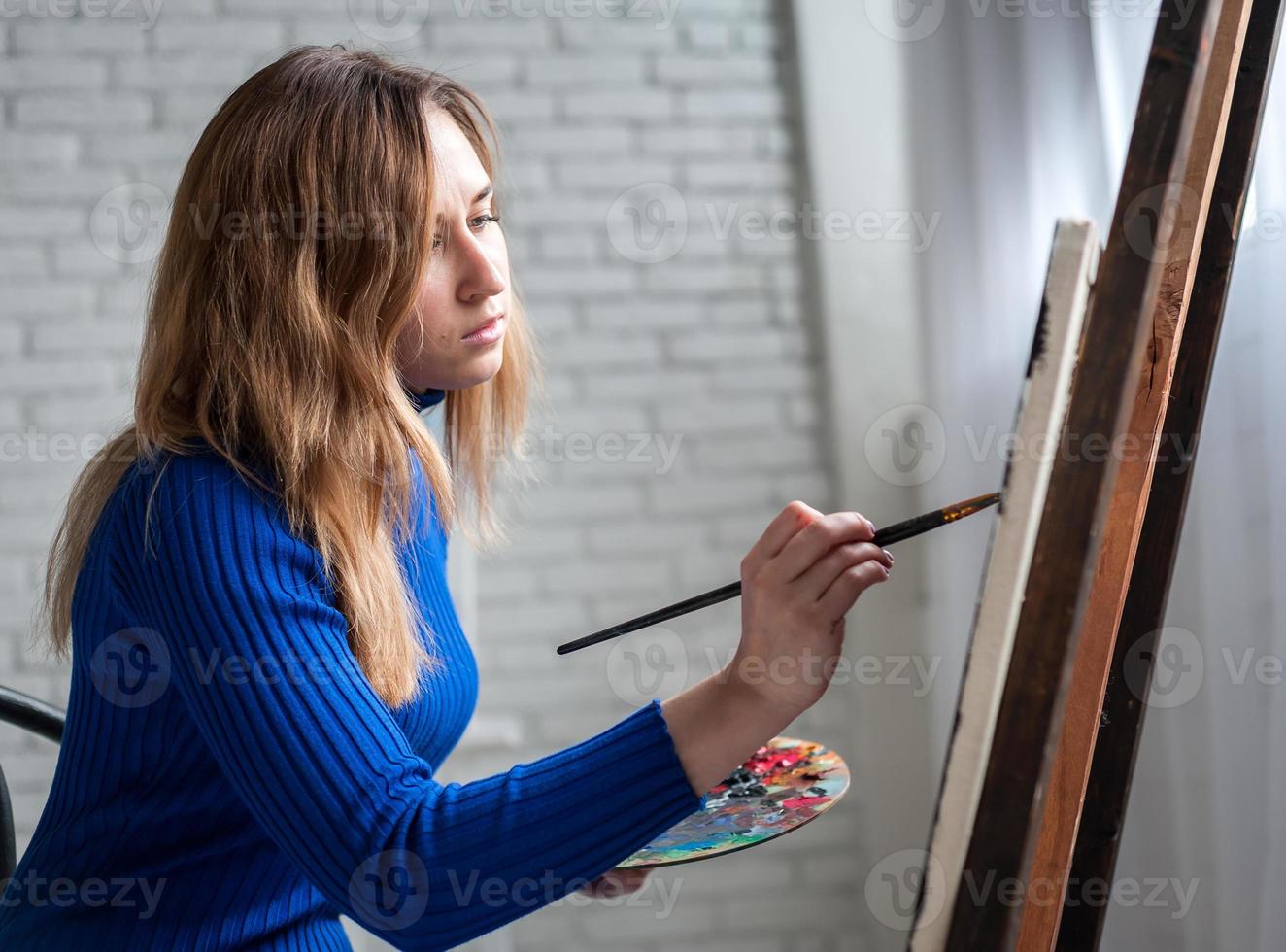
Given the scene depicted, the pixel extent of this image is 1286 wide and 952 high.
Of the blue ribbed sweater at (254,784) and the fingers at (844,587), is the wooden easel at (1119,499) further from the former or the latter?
the blue ribbed sweater at (254,784)

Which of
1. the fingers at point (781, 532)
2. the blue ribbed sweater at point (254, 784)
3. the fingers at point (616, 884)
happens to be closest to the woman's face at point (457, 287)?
the blue ribbed sweater at point (254, 784)

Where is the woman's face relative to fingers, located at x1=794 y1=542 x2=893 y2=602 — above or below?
above

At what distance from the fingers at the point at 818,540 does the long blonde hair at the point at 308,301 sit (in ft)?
1.16

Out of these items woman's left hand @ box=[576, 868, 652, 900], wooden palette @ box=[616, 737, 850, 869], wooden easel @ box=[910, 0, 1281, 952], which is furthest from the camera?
woman's left hand @ box=[576, 868, 652, 900]

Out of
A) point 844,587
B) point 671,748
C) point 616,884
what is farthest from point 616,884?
point 844,587

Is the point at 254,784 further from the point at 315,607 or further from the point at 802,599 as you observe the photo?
the point at 802,599

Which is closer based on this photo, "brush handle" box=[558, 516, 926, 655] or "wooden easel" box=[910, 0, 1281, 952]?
"wooden easel" box=[910, 0, 1281, 952]

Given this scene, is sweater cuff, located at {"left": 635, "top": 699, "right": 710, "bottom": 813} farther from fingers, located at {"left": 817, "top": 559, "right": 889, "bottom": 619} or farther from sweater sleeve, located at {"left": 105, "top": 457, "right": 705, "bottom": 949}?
fingers, located at {"left": 817, "top": 559, "right": 889, "bottom": 619}

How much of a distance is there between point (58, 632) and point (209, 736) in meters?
0.38

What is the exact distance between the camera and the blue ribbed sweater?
2.36 feet

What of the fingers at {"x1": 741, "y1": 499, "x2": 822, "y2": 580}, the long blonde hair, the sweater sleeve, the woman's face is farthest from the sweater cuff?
the woman's face

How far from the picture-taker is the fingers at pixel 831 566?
0.68 m

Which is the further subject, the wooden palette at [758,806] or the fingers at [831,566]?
the wooden palette at [758,806]

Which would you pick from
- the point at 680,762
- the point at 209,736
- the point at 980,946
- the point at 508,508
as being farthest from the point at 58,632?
the point at 508,508
